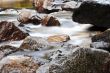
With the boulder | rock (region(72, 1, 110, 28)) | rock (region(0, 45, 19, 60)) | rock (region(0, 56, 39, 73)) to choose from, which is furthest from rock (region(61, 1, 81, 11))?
rock (region(0, 56, 39, 73))

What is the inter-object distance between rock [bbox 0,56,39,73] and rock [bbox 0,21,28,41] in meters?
2.92

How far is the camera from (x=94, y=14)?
897cm

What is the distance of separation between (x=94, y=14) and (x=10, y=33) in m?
2.32

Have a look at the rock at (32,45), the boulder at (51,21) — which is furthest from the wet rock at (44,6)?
the rock at (32,45)

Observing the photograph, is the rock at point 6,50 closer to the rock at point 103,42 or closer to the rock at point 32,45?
the rock at point 32,45

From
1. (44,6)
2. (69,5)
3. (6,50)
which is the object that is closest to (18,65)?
(6,50)

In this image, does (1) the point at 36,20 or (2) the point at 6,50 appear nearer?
(2) the point at 6,50

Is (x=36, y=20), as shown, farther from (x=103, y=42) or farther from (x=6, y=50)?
(x=103, y=42)

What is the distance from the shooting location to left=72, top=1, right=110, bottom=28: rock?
871cm

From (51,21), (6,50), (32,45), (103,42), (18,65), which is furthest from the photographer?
(51,21)

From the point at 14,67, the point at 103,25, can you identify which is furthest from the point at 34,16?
the point at 14,67

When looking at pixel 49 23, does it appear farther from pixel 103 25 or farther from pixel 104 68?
Result: pixel 104 68

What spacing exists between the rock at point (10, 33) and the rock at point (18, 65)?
115 inches

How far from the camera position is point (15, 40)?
313 inches
